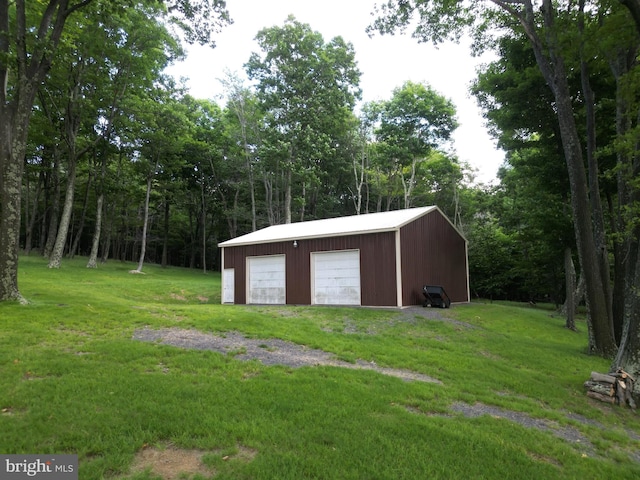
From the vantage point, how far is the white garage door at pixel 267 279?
16.1 meters

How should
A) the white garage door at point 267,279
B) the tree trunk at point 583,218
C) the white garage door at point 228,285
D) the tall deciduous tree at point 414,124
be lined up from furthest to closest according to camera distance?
1. the tall deciduous tree at point 414,124
2. the white garage door at point 228,285
3. the white garage door at point 267,279
4. the tree trunk at point 583,218

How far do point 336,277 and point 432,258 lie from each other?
4.09 m

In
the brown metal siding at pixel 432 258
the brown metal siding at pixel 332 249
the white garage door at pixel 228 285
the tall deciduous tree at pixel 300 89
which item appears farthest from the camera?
the tall deciduous tree at pixel 300 89

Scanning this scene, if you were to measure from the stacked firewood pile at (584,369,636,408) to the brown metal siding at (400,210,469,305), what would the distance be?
24.4 ft

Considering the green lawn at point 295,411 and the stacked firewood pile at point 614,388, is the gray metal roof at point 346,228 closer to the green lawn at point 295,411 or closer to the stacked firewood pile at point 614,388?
the green lawn at point 295,411

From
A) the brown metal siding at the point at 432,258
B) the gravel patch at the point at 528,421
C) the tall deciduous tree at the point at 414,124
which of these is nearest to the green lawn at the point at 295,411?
the gravel patch at the point at 528,421

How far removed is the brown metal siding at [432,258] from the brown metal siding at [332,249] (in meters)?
0.54

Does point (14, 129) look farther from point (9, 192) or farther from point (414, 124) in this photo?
point (414, 124)

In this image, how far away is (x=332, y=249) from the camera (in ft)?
48.2

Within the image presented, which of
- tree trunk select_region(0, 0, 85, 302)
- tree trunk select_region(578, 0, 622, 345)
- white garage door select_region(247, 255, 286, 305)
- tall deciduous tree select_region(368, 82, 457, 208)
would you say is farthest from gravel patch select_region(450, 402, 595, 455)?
tall deciduous tree select_region(368, 82, 457, 208)

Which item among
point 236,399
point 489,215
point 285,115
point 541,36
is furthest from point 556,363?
point 489,215

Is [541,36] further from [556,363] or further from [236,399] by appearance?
[236,399]

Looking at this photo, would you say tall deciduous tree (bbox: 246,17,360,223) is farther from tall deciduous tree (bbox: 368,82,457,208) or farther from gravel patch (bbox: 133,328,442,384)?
gravel patch (bbox: 133,328,442,384)

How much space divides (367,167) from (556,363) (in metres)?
26.2
